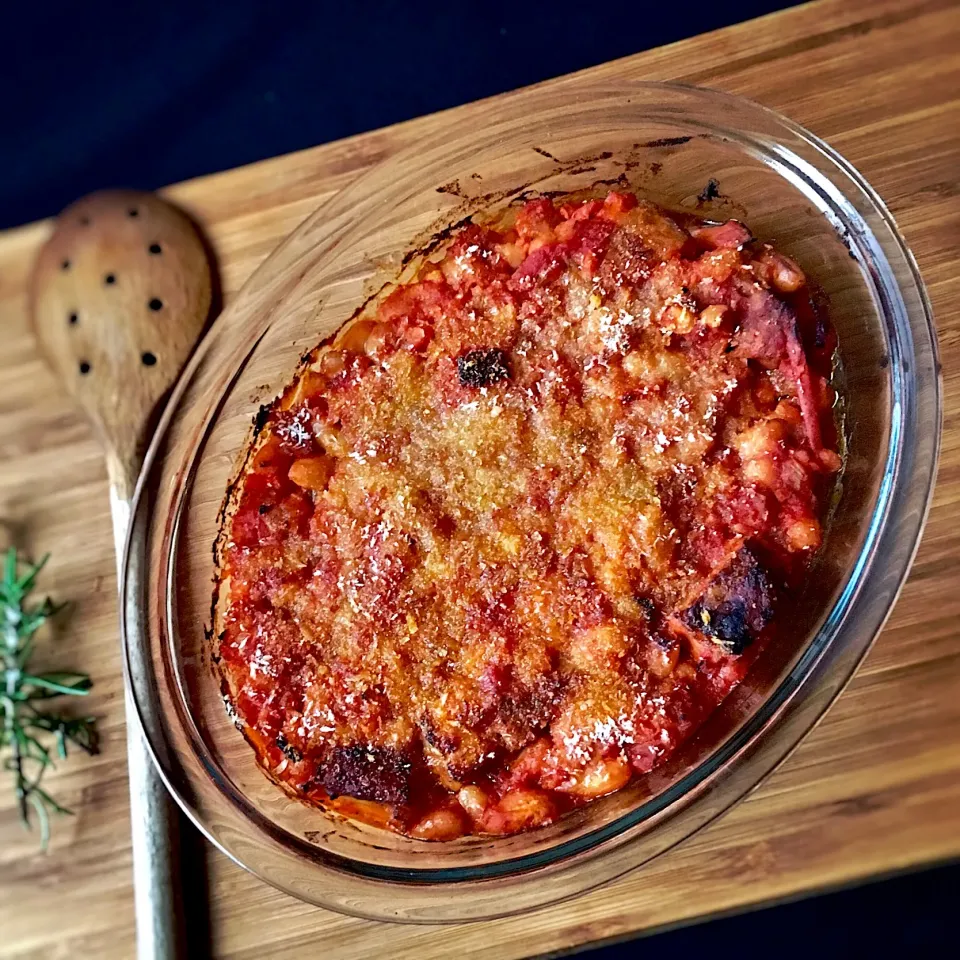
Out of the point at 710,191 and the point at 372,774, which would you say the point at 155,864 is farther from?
the point at 710,191

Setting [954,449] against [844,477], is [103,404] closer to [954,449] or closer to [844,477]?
[844,477]

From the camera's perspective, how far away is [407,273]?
57.9 inches

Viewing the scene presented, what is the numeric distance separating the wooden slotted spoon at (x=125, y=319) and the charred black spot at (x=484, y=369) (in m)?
0.54

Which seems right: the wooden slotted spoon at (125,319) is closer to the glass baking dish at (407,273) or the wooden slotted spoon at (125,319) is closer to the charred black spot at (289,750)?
the glass baking dish at (407,273)

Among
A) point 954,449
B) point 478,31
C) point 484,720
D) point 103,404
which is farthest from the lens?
point 478,31

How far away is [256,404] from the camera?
143cm

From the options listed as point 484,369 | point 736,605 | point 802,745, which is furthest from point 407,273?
point 802,745

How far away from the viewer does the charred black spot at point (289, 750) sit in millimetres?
1293

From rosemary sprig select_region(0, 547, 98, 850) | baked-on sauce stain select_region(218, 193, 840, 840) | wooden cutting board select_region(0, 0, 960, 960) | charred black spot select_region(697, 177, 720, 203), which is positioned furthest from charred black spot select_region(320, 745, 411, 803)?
charred black spot select_region(697, 177, 720, 203)

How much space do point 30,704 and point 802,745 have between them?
125 centimetres

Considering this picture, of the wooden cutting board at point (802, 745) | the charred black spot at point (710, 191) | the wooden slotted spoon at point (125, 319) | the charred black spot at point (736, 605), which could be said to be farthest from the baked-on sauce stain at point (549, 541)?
the wooden slotted spoon at point (125, 319)

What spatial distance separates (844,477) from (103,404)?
116 cm

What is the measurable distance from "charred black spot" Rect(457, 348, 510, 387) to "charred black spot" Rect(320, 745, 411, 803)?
1.65ft

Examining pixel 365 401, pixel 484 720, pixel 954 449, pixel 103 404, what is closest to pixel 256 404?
pixel 365 401
